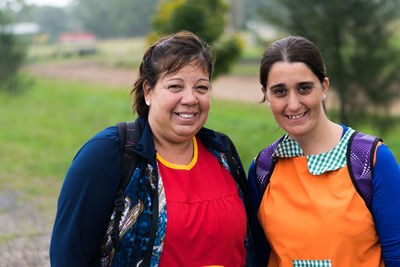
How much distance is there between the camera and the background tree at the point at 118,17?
65188mm

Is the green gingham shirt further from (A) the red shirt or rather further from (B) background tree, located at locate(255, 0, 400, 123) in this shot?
(B) background tree, located at locate(255, 0, 400, 123)

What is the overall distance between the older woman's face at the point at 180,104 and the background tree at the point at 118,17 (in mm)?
61627

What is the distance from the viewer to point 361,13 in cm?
1041

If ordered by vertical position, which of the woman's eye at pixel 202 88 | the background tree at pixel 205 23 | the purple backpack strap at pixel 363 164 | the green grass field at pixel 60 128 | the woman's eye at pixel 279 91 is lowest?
the green grass field at pixel 60 128

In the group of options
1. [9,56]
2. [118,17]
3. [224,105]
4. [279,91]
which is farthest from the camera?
[118,17]

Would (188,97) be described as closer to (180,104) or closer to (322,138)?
(180,104)

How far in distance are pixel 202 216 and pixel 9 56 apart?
69.0ft

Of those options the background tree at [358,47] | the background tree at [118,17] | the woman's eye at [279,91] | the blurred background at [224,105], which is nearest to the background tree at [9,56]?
the blurred background at [224,105]

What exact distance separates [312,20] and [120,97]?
1295cm

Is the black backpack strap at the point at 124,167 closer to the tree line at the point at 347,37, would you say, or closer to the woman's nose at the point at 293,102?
the woman's nose at the point at 293,102

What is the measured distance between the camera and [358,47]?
1058 centimetres

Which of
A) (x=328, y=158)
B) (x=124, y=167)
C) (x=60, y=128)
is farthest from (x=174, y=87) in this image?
(x=60, y=128)

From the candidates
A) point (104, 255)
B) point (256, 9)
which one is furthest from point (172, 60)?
point (256, 9)

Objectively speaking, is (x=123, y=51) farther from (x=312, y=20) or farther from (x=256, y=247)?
(x=256, y=247)
